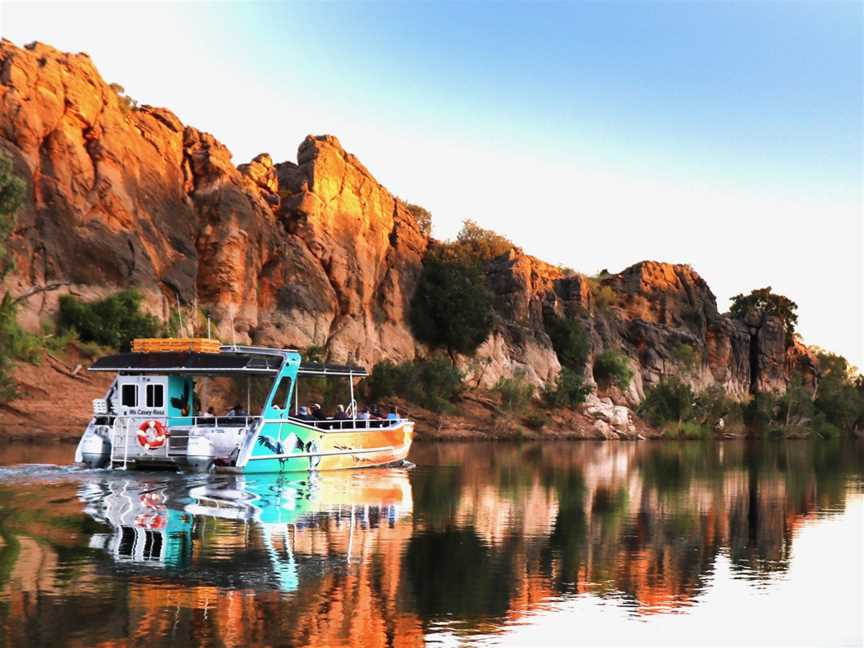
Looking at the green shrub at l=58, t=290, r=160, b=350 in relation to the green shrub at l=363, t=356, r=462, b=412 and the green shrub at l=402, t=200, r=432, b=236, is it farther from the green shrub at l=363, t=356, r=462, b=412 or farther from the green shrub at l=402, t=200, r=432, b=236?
the green shrub at l=402, t=200, r=432, b=236

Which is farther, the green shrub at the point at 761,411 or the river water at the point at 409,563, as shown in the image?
the green shrub at the point at 761,411

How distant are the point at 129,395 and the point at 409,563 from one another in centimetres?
2287

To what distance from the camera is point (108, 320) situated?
69125 mm

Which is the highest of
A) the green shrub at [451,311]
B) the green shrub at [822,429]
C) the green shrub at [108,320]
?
the green shrub at [451,311]

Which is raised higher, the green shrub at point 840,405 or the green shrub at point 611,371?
the green shrub at point 611,371

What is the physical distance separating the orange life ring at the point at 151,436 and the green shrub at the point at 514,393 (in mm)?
53610

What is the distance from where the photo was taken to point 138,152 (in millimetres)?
80250

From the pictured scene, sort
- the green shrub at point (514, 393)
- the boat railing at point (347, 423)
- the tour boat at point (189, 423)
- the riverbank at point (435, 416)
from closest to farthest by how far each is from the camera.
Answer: the tour boat at point (189, 423)
the boat railing at point (347, 423)
the riverbank at point (435, 416)
the green shrub at point (514, 393)

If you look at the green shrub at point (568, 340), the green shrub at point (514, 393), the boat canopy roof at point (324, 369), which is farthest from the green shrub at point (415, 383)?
the boat canopy roof at point (324, 369)

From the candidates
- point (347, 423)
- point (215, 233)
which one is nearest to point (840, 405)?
point (215, 233)

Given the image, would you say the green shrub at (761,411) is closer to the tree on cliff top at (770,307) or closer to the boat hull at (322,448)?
the tree on cliff top at (770,307)

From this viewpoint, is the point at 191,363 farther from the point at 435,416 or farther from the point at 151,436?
the point at 435,416

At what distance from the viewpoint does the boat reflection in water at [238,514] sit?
787 inches

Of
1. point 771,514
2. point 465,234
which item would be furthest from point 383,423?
point 465,234
